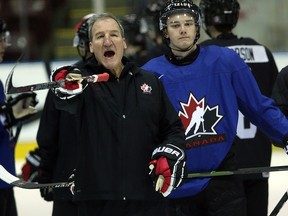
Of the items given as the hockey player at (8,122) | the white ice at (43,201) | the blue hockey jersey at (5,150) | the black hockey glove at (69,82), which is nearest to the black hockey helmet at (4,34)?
the hockey player at (8,122)

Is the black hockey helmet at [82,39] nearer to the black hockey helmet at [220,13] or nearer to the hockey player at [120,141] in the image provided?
the black hockey helmet at [220,13]

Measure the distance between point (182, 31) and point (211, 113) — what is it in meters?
0.33

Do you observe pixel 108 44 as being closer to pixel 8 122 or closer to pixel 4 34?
pixel 8 122

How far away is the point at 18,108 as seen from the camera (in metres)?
4.12

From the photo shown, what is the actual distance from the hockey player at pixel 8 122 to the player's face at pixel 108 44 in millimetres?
1148

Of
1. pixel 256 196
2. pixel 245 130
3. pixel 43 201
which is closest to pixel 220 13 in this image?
pixel 245 130

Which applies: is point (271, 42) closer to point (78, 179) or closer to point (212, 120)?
point (212, 120)

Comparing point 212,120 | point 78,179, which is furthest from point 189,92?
point 78,179

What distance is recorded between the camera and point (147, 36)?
6332 mm

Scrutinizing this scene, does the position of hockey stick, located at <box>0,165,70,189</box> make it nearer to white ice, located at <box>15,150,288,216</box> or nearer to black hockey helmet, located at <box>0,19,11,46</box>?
black hockey helmet, located at <box>0,19,11,46</box>

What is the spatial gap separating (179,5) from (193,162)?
2.00 ft

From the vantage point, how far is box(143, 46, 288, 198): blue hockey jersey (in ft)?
10.7

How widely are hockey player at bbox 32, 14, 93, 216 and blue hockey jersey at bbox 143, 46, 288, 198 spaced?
1.87 feet

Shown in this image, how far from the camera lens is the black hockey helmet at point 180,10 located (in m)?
3.36
